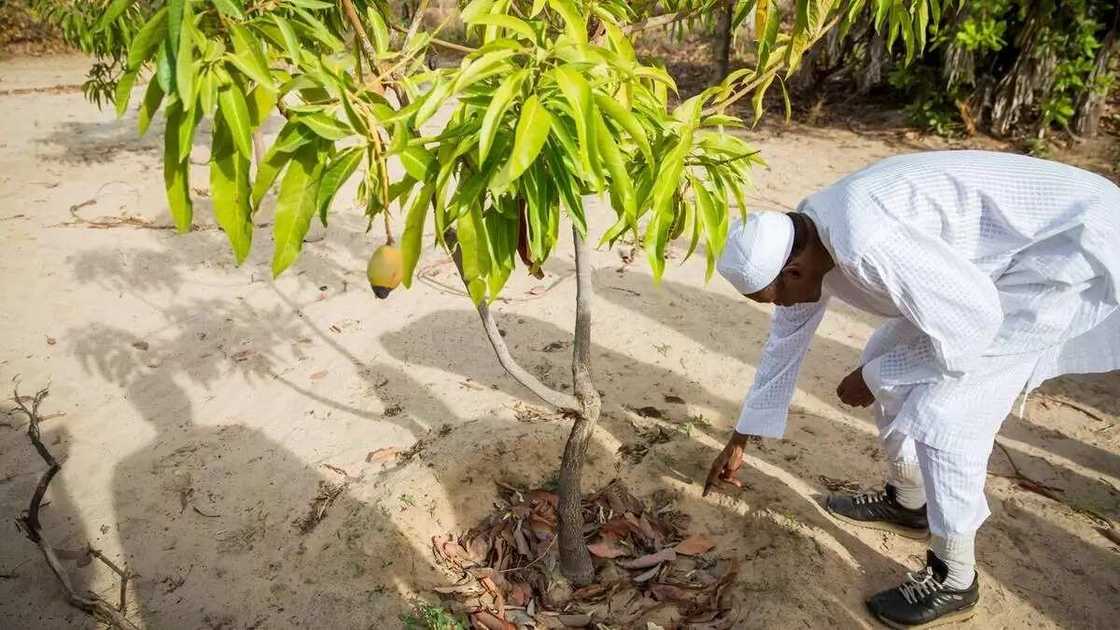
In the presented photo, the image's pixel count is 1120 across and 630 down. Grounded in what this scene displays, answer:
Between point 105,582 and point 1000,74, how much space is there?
23.3 feet

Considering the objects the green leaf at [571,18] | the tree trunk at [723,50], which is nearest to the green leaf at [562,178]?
the green leaf at [571,18]

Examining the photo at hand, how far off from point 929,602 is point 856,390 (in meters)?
0.66

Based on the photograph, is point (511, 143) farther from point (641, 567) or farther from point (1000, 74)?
point (1000, 74)

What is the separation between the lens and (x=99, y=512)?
2605 mm

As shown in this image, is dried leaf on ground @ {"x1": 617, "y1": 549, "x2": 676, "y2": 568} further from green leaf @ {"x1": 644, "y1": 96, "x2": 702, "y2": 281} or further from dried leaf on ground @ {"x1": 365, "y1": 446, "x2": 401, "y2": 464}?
green leaf @ {"x1": 644, "y1": 96, "x2": 702, "y2": 281}

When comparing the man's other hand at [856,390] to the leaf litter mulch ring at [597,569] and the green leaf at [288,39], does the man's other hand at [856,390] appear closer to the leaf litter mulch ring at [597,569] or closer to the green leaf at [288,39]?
the leaf litter mulch ring at [597,569]

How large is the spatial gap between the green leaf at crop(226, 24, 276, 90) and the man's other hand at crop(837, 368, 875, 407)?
1.84 m

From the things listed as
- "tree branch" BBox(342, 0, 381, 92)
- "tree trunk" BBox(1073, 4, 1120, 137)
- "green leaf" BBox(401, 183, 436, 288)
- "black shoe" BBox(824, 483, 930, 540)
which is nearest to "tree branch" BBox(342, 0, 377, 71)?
"tree branch" BBox(342, 0, 381, 92)

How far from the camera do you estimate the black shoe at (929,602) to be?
6.75 feet

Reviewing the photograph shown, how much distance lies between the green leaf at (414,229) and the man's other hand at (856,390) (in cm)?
154

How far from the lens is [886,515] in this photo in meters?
2.40

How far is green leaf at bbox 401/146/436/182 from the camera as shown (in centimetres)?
112

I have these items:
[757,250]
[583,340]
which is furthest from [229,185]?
[757,250]

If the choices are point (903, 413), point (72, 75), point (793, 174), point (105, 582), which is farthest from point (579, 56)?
point (72, 75)
